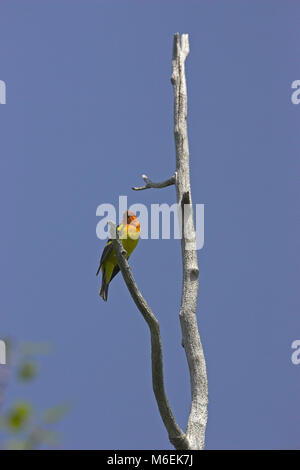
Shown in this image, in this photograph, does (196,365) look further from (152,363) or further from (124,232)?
(124,232)

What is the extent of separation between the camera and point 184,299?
4.64 meters

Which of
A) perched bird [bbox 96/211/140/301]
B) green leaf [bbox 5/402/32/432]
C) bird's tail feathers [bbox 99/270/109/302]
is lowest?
green leaf [bbox 5/402/32/432]

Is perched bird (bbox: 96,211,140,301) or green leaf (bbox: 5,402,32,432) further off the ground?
perched bird (bbox: 96,211,140,301)

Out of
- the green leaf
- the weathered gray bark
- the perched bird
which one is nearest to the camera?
the green leaf

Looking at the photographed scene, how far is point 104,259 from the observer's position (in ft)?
20.0

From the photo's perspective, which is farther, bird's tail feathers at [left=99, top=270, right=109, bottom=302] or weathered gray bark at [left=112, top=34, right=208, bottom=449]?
bird's tail feathers at [left=99, top=270, right=109, bottom=302]

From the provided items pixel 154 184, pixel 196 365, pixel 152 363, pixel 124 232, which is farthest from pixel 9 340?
pixel 124 232

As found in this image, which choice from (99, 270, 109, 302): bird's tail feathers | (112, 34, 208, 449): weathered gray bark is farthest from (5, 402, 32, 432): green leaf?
(99, 270, 109, 302): bird's tail feathers

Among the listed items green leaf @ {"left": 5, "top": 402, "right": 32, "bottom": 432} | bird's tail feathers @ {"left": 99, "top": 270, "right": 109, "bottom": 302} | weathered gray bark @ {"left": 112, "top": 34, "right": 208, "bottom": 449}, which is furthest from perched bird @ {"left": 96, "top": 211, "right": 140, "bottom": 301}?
green leaf @ {"left": 5, "top": 402, "right": 32, "bottom": 432}

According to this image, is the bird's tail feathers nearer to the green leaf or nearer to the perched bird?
the perched bird

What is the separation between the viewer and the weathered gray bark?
387cm

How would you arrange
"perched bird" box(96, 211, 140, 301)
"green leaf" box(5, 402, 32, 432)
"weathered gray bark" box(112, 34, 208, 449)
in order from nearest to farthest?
1. "green leaf" box(5, 402, 32, 432)
2. "weathered gray bark" box(112, 34, 208, 449)
3. "perched bird" box(96, 211, 140, 301)
